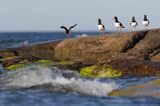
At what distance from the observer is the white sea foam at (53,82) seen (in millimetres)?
21578

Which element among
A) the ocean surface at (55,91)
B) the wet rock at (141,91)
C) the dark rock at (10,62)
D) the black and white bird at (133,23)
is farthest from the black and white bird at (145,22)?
the wet rock at (141,91)

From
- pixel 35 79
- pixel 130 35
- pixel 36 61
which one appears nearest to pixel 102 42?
pixel 130 35

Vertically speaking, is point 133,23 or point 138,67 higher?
point 133,23

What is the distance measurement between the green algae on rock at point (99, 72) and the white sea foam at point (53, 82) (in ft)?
7.98

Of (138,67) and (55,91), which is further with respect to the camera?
(138,67)

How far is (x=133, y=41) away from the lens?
3503cm

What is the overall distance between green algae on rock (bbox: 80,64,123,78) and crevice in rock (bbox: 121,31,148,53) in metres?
5.03

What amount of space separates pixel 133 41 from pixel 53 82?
1295cm

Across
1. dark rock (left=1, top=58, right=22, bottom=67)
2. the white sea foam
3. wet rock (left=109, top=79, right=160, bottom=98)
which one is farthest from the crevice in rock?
wet rock (left=109, top=79, right=160, bottom=98)

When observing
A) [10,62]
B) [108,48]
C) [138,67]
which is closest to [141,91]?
[138,67]

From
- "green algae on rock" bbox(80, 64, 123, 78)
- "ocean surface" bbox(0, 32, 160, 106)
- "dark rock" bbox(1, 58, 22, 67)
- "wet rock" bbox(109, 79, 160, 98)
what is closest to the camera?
"ocean surface" bbox(0, 32, 160, 106)

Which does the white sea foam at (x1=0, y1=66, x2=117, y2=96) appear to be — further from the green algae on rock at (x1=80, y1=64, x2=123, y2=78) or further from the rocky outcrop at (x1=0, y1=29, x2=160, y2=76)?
the rocky outcrop at (x1=0, y1=29, x2=160, y2=76)

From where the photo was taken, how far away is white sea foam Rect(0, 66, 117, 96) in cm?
2158

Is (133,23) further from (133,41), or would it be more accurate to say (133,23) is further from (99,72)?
(99,72)
